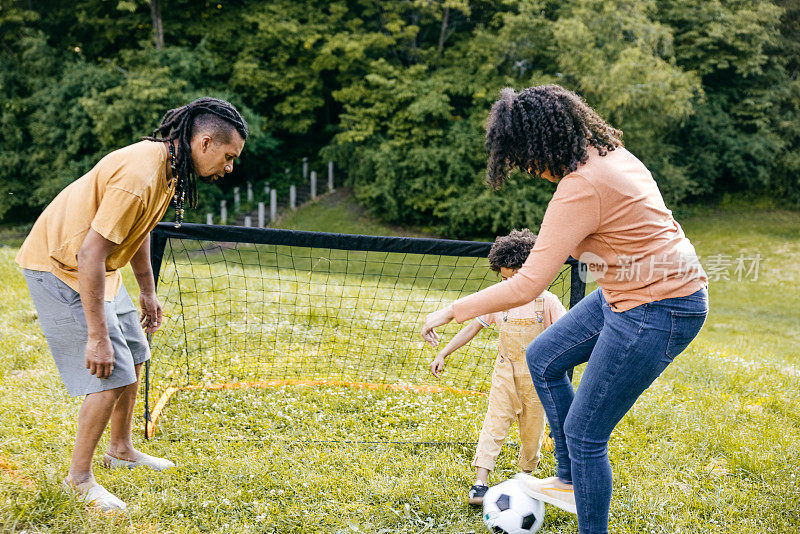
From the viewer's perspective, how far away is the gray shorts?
281cm

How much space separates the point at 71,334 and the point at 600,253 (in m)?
2.33

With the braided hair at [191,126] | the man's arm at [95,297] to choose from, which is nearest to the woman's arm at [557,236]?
the braided hair at [191,126]

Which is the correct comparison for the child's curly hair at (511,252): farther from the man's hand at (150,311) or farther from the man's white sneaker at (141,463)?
the man's white sneaker at (141,463)

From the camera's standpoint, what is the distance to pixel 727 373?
214 inches

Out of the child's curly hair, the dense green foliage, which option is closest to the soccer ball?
the child's curly hair

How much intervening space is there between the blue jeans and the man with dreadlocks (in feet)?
5.82

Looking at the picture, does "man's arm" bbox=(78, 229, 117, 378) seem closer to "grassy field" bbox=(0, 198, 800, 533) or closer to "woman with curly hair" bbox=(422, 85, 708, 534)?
"grassy field" bbox=(0, 198, 800, 533)

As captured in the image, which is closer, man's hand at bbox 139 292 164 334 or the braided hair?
the braided hair

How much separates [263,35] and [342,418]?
70.4ft

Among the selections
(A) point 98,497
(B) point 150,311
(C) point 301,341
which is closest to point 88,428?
(A) point 98,497

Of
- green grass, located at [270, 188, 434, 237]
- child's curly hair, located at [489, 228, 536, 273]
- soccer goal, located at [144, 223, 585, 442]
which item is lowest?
green grass, located at [270, 188, 434, 237]

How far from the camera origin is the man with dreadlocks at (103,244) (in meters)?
2.65

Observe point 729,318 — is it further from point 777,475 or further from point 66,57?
point 66,57

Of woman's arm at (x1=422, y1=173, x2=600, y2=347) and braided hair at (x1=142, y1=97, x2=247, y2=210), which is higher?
braided hair at (x1=142, y1=97, x2=247, y2=210)
